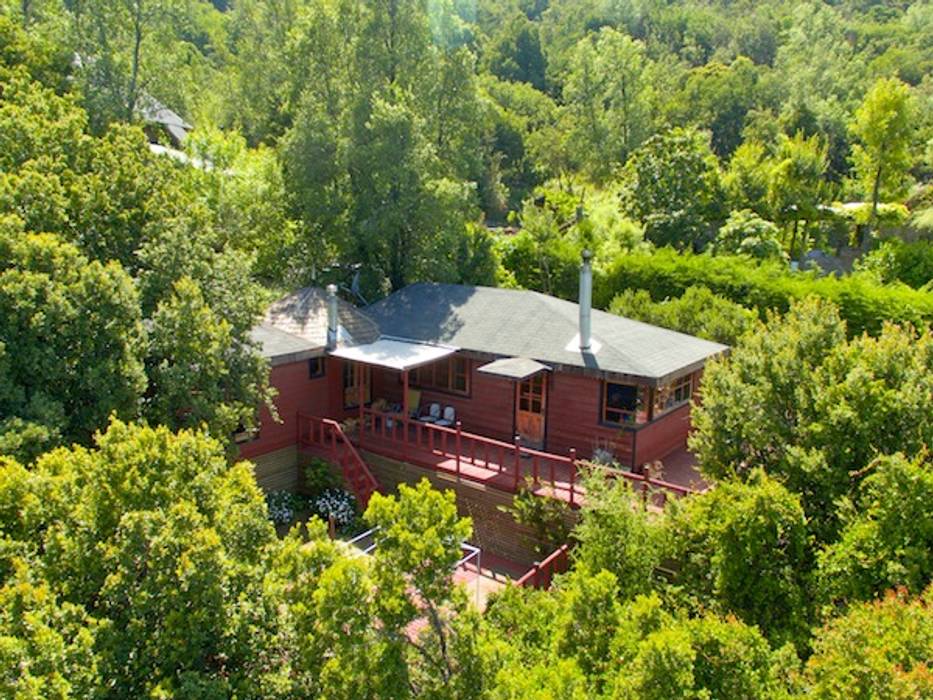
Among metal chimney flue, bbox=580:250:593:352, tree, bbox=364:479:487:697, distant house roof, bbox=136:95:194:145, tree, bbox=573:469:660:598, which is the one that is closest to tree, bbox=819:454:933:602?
tree, bbox=573:469:660:598

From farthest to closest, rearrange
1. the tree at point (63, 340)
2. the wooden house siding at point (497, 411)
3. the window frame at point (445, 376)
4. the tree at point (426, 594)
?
the window frame at point (445, 376), the wooden house siding at point (497, 411), the tree at point (63, 340), the tree at point (426, 594)

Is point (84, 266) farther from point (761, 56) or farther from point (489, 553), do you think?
point (761, 56)

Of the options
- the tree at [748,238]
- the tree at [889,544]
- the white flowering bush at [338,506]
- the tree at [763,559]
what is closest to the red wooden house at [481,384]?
the white flowering bush at [338,506]

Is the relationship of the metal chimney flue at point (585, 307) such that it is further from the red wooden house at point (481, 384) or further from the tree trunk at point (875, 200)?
the tree trunk at point (875, 200)

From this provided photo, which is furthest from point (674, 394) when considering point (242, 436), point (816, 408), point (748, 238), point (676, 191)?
point (676, 191)

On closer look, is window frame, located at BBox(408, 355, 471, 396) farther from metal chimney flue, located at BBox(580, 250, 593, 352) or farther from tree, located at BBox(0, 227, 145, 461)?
tree, located at BBox(0, 227, 145, 461)
